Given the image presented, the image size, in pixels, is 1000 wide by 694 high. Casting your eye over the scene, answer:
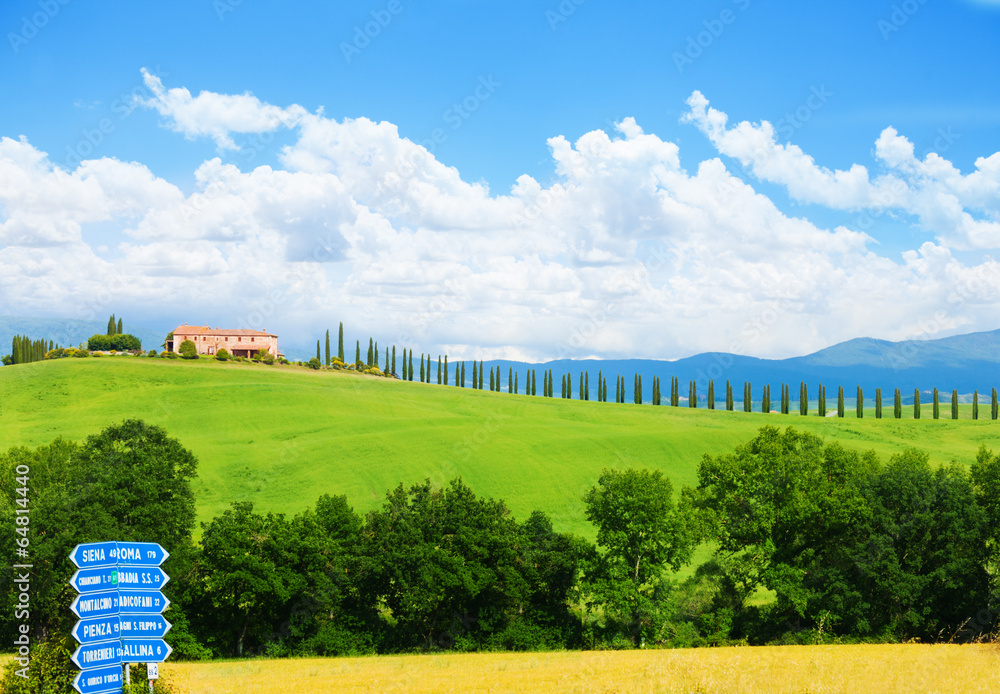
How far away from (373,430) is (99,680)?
262 feet

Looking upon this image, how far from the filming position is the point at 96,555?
53.2 feet

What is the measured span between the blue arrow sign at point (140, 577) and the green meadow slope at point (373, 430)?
50.9m

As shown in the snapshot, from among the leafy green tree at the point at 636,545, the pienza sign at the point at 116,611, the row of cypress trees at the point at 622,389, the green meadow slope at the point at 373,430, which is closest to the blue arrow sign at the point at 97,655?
the pienza sign at the point at 116,611

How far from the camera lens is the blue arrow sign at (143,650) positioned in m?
16.2

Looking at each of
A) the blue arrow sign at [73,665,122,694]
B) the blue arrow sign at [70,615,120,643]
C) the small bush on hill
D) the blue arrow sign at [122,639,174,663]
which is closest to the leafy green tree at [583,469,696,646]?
the blue arrow sign at [122,639,174,663]

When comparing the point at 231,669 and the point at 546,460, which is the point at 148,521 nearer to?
the point at 231,669

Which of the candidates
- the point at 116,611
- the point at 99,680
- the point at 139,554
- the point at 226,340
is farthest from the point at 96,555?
the point at 226,340

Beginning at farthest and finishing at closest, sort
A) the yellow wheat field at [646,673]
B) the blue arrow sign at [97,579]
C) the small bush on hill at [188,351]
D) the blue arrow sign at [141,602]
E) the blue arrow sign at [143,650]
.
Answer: the small bush on hill at [188,351]
the yellow wheat field at [646,673]
the blue arrow sign at [141,602]
the blue arrow sign at [143,650]
the blue arrow sign at [97,579]

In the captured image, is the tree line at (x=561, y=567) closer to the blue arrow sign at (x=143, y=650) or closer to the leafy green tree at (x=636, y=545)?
the leafy green tree at (x=636, y=545)

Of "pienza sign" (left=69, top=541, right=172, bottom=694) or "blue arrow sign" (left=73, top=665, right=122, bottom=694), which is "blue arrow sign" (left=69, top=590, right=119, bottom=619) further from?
"blue arrow sign" (left=73, top=665, right=122, bottom=694)

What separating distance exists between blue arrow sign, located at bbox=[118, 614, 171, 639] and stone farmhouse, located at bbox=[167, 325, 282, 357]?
15344 cm

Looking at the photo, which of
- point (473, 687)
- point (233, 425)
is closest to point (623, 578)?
point (473, 687)

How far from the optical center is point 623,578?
41375mm

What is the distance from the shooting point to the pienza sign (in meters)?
15.8
